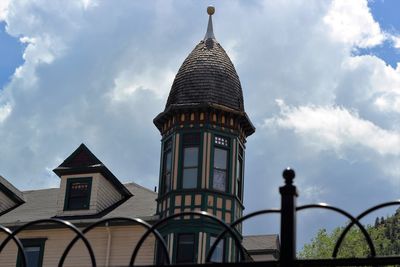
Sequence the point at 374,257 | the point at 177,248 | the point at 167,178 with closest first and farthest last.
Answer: the point at 374,257 → the point at 177,248 → the point at 167,178

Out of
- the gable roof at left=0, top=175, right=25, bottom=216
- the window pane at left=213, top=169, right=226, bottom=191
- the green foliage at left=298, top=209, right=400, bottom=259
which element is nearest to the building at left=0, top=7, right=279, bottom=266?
the window pane at left=213, top=169, right=226, bottom=191

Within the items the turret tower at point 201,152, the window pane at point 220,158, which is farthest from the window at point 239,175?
the window pane at point 220,158

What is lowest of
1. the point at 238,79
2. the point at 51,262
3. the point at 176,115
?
the point at 51,262

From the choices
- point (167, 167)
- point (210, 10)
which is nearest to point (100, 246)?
point (167, 167)

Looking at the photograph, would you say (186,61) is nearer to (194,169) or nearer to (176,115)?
(176,115)

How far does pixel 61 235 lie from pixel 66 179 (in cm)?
210

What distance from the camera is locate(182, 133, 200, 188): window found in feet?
78.0

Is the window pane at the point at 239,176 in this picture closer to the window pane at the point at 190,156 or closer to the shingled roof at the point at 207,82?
the window pane at the point at 190,156

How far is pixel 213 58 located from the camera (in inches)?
1001

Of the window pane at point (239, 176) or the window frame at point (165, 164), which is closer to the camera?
the window frame at point (165, 164)

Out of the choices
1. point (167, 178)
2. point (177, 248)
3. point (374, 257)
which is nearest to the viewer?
point (374, 257)

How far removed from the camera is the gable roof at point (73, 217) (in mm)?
24531

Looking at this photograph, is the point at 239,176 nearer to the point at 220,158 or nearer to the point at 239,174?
the point at 239,174

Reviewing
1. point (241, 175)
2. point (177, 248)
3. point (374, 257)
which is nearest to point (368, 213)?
point (374, 257)
